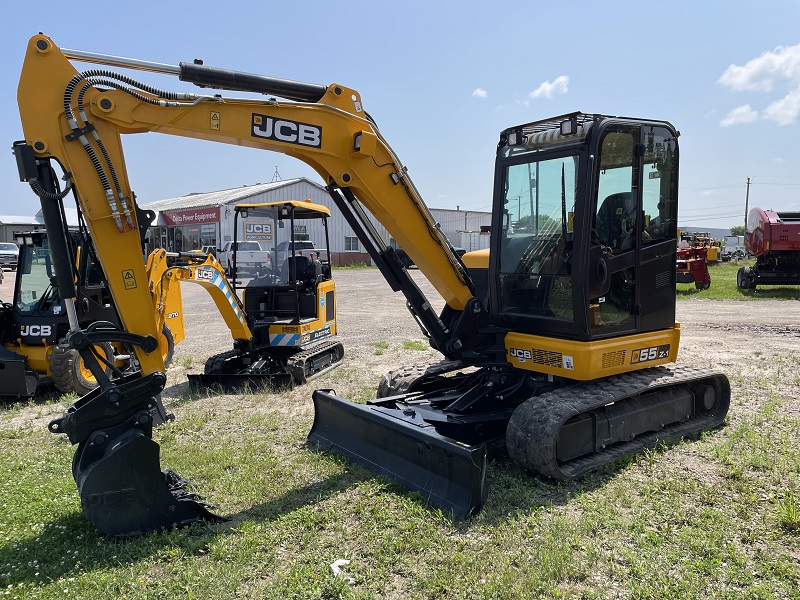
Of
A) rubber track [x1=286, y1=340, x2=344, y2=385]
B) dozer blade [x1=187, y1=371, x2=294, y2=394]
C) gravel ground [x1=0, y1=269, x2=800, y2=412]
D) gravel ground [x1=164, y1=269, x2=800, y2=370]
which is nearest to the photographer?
dozer blade [x1=187, y1=371, x2=294, y2=394]

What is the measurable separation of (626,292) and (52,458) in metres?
5.48

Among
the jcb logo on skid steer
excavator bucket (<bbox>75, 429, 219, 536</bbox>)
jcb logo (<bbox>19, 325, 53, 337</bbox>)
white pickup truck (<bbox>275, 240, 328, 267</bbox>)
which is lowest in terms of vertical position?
excavator bucket (<bbox>75, 429, 219, 536</bbox>)

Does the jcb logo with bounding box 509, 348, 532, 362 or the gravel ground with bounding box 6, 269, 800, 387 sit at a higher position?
the jcb logo with bounding box 509, 348, 532, 362

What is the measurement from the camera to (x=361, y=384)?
28.6ft

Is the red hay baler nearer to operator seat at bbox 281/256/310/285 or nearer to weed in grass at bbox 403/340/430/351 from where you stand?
weed in grass at bbox 403/340/430/351

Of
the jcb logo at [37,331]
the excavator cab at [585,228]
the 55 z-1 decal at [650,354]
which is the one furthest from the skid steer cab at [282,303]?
the 55 z-1 decal at [650,354]

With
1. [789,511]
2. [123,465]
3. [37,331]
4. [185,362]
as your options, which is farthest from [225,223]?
[789,511]

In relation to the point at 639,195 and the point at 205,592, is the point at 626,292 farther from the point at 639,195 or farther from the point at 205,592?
the point at 205,592

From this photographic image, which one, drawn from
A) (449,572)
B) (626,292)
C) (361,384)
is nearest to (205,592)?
(449,572)

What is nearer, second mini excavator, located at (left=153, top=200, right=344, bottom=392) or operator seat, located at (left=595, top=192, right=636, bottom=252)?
operator seat, located at (left=595, top=192, right=636, bottom=252)

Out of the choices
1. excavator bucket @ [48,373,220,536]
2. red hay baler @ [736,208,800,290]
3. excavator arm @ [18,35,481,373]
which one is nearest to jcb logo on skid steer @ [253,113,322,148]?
excavator arm @ [18,35,481,373]

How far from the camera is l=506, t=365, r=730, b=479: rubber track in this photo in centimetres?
493

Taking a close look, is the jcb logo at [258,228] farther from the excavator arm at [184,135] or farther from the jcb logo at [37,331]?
the excavator arm at [184,135]

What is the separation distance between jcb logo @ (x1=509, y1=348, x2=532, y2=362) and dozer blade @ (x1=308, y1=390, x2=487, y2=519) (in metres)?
1.08
